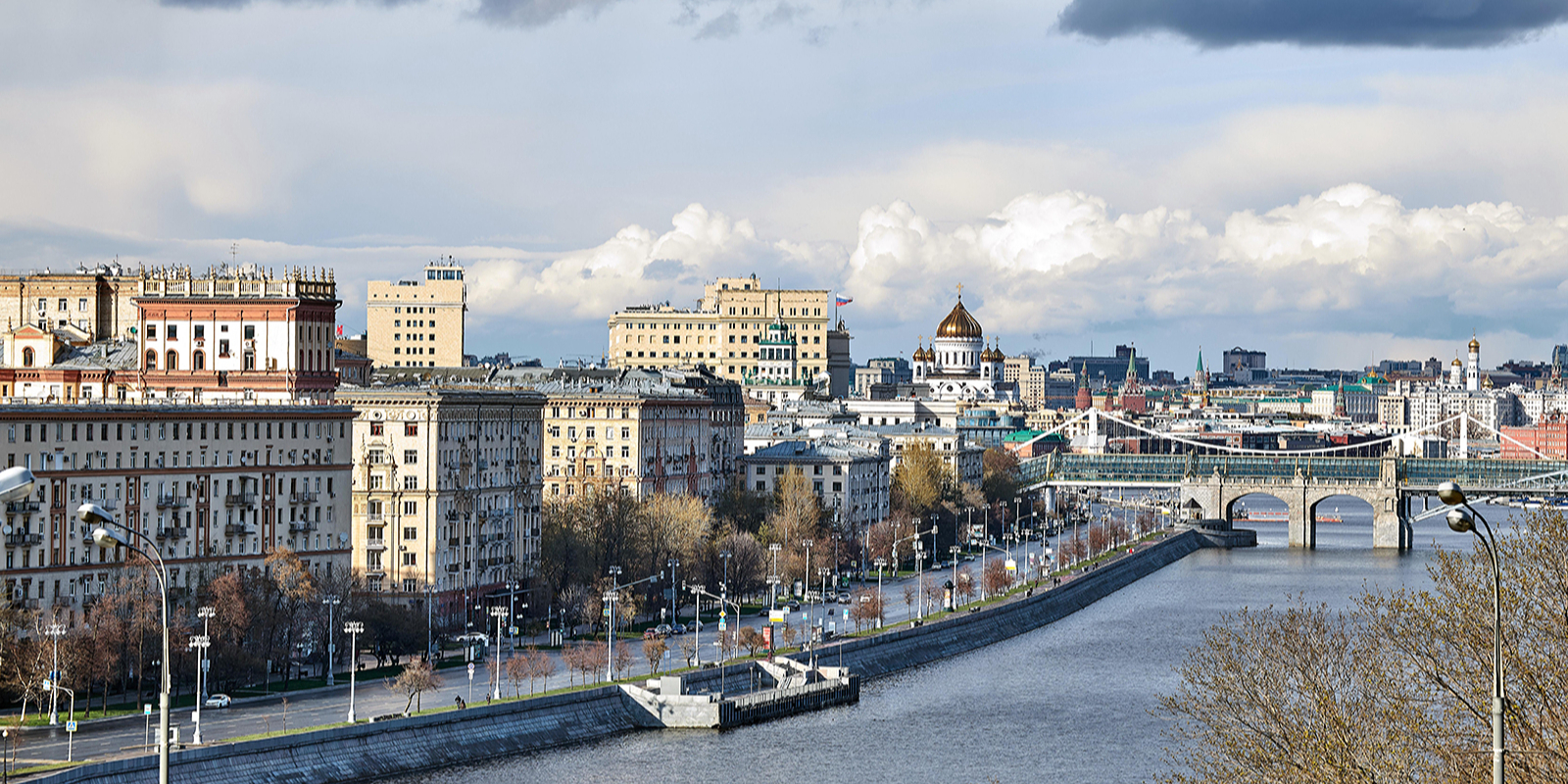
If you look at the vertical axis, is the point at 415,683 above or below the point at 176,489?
below

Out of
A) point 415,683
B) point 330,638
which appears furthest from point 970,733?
point 330,638

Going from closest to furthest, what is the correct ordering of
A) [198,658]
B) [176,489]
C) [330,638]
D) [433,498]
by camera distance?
[198,658], [330,638], [176,489], [433,498]

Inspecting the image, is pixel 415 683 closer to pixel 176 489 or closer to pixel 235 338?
pixel 176 489

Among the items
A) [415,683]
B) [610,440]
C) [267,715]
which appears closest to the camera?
[267,715]

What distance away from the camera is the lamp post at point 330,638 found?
84.1 meters

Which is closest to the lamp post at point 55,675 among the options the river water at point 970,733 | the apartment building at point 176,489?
the apartment building at point 176,489

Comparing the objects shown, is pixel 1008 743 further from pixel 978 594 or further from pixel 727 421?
pixel 727 421

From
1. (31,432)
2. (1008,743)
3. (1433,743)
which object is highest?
(31,432)

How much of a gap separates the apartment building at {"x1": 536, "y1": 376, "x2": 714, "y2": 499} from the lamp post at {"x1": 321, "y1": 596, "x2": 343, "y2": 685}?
4259 cm

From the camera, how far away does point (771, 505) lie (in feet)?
490

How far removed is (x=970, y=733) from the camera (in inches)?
3275

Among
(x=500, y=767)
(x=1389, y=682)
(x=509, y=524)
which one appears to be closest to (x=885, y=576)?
(x=509, y=524)

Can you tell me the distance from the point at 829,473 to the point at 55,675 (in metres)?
91.3

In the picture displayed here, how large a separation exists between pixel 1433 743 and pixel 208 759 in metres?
34.9
